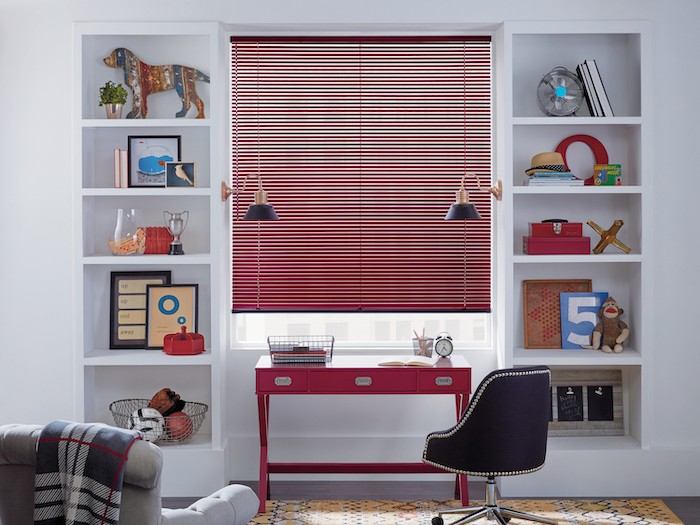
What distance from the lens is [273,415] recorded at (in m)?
4.48

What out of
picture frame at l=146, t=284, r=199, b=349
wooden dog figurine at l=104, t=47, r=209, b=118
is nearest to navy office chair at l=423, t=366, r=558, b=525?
picture frame at l=146, t=284, r=199, b=349

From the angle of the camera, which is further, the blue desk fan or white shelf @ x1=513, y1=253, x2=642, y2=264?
the blue desk fan

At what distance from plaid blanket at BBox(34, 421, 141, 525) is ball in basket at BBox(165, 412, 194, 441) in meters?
1.92

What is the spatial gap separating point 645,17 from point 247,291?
2662 millimetres

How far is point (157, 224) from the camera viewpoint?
4477 millimetres

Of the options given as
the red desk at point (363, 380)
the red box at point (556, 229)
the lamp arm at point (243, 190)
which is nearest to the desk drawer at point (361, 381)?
the red desk at point (363, 380)

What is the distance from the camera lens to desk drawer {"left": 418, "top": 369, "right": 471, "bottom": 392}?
390cm

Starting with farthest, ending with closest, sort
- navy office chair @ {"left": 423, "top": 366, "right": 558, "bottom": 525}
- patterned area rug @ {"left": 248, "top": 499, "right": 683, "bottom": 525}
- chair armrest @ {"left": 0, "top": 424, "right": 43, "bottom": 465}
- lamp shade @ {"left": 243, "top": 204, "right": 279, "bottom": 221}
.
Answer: lamp shade @ {"left": 243, "top": 204, "right": 279, "bottom": 221} → patterned area rug @ {"left": 248, "top": 499, "right": 683, "bottom": 525} → navy office chair @ {"left": 423, "top": 366, "right": 558, "bottom": 525} → chair armrest @ {"left": 0, "top": 424, "right": 43, "bottom": 465}

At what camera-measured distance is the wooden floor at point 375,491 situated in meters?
4.07

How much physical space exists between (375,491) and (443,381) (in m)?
0.81

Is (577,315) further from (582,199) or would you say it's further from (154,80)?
(154,80)

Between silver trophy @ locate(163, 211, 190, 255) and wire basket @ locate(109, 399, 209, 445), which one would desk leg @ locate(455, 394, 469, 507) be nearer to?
wire basket @ locate(109, 399, 209, 445)

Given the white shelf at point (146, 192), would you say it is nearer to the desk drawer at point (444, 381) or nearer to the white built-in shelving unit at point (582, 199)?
the desk drawer at point (444, 381)

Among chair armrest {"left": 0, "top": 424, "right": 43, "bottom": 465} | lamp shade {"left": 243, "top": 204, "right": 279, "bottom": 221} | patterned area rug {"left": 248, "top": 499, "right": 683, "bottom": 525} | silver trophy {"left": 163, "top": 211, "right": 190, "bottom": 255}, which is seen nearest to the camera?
chair armrest {"left": 0, "top": 424, "right": 43, "bottom": 465}
